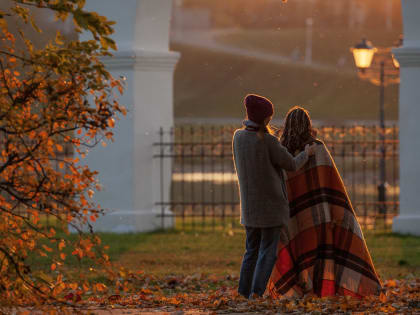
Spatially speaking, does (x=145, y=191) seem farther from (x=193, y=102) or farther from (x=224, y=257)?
(x=193, y=102)

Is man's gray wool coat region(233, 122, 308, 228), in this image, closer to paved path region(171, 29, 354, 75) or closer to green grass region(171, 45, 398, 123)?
green grass region(171, 45, 398, 123)

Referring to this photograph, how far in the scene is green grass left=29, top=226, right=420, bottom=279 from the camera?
9672 mm

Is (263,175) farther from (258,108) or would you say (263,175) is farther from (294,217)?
(294,217)

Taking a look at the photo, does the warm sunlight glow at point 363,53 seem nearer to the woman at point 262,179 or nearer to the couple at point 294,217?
the couple at point 294,217

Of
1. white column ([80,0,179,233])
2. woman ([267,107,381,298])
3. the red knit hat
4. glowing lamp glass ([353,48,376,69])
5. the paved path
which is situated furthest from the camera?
the paved path

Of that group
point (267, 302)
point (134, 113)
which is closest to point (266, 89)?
point (134, 113)

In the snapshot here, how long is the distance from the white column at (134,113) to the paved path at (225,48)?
42.4m

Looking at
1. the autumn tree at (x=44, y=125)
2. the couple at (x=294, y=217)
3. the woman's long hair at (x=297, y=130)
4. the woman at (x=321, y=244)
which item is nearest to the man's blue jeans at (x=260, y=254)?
the couple at (x=294, y=217)

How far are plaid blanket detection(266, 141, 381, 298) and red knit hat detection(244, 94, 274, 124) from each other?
615mm

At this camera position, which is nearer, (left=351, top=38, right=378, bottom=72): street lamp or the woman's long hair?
the woman's long hair

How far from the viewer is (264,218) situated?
20.7 feet

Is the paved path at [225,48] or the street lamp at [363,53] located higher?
the paved path at [225,48]

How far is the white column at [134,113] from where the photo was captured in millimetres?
12305

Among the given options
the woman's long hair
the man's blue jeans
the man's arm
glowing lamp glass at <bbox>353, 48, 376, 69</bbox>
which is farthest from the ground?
glowing lamp glass at <bbox>353, 48, 376, 69</bbox>
